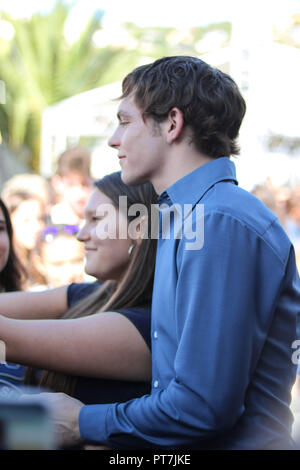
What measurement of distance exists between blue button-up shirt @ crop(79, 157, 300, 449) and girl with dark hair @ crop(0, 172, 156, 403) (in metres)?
0.23

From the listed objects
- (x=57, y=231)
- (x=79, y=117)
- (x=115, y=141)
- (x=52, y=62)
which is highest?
(x=52, y=62)

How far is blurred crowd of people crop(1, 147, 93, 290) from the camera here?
4230mm

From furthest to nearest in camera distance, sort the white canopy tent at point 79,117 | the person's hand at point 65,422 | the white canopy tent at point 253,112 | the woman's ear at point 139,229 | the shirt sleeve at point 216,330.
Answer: the white canopy tent at point 79,117
the white canopy tent at point 253,112
the woman's ear at point 139,229
the person's hand at point 65,422
the shirt sleeve at point 216,330

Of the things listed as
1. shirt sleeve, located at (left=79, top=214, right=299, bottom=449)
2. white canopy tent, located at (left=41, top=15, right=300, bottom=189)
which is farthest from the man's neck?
white canopy tent, located at (left=41, top=15, right=300, bottom=189)

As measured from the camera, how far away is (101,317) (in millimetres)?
1890

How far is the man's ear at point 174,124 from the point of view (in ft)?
5.85

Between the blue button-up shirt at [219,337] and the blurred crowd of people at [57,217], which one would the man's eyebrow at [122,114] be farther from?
the blurred crowd of people at [57,217]

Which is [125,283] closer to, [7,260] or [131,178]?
[131,178]

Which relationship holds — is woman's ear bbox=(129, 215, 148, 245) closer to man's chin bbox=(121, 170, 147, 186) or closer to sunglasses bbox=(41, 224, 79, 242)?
man's chin bbox=(121, 170, 147, 186)

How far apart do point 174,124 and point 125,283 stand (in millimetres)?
589

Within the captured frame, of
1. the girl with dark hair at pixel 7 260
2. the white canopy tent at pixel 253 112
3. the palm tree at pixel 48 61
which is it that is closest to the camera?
the girl with dark hair at pixel 7 260

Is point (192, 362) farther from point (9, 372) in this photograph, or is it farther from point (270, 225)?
point (9, 372)

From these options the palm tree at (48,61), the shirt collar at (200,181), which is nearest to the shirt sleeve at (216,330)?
the shirt collar at (200,181)

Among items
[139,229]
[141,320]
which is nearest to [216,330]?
[141,320]
